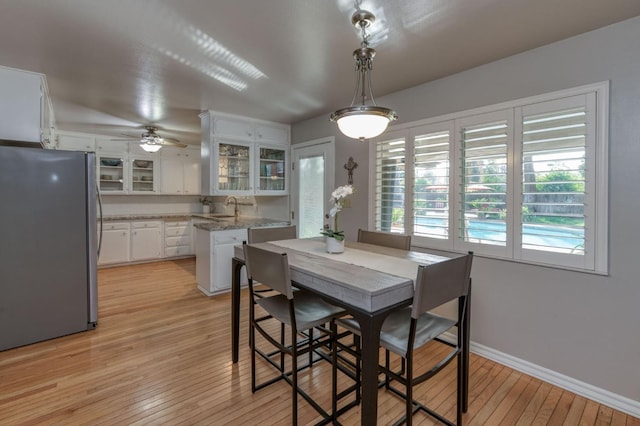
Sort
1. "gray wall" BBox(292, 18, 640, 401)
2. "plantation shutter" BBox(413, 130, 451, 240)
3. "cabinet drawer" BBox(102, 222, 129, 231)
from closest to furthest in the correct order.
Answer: "gray wall" BBox(292, 18, 640, 401) → "plantation shutter" BBox(413, 130, 451, 240) → "cabinet drawer" BBox(102, 222, 129, 231)

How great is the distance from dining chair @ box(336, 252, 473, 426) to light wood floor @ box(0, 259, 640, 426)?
0.37 metres

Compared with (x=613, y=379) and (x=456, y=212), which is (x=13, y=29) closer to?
(x=456, y=212)

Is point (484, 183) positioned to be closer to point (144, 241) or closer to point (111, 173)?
point (144, 241)

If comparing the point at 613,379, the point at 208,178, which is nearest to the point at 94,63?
the point at 208,178

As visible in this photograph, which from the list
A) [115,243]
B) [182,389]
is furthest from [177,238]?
[182,389]

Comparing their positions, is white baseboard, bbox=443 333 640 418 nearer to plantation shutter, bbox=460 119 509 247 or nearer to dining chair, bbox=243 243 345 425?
plantation shutter, bbox=460 119 509 247

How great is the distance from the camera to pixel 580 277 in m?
1.99

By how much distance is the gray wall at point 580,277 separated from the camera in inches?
71.4

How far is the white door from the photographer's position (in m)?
3.83

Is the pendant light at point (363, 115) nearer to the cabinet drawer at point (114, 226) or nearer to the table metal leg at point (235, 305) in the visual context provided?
the table metal leg at point (235, 305)

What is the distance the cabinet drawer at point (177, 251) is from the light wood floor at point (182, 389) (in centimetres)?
286

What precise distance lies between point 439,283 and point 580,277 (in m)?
1.29

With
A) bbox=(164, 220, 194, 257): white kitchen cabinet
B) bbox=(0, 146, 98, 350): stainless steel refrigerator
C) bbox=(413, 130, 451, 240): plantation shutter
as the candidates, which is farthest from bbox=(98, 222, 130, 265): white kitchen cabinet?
bbox=(413, 130, 451, 240): plantation shutter

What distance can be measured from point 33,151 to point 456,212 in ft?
11.7
